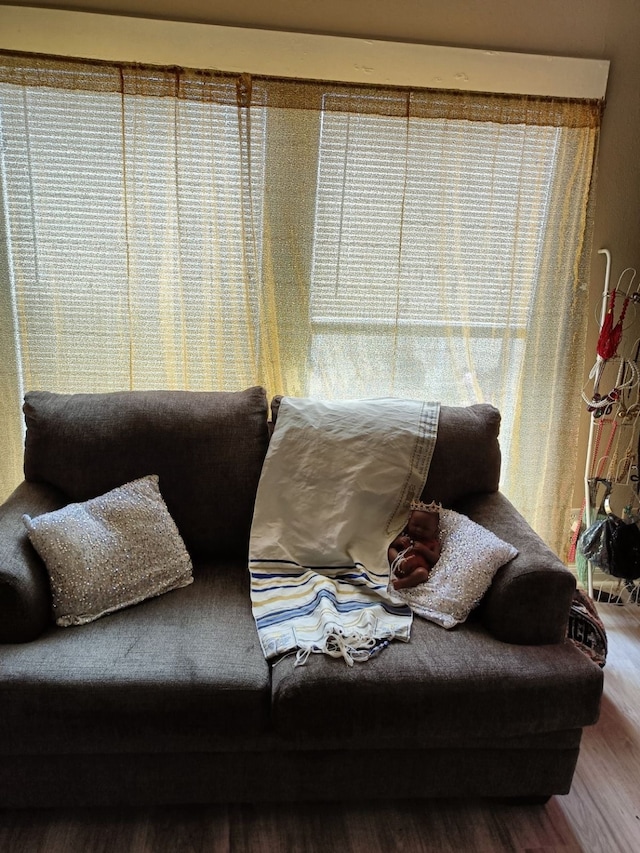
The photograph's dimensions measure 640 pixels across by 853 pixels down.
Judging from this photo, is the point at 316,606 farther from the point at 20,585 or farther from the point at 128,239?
the point at 128,239

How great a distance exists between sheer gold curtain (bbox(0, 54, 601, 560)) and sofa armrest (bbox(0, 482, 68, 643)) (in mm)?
723

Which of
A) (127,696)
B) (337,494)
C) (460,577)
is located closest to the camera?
(127,696)

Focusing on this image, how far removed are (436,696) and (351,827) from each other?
43 centimetres

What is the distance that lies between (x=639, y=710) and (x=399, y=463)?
1074mm

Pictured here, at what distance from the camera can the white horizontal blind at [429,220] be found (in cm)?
221

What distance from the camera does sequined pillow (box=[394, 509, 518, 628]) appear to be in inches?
66.3

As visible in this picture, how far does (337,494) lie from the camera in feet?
6.43

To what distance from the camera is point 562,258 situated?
2.37 metres

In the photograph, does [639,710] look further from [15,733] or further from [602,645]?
[15,733]

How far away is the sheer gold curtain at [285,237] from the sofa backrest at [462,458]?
380mm

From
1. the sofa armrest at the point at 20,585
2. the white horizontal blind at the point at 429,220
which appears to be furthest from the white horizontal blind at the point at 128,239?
the sofa armrest at the point at 20,585

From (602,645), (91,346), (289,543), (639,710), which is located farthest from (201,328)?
(639,710)

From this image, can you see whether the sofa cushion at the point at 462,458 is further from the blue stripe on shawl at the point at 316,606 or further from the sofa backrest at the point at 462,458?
the blue stripe on shawl at the point at 316,606

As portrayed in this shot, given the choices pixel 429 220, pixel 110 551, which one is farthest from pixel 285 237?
pixel 110 551
